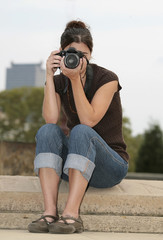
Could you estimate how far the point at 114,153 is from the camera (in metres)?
3.32

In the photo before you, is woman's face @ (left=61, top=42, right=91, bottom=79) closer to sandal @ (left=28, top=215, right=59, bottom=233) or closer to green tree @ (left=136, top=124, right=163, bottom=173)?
sandal @ (left=28, top=215, right=59, bottom=233)

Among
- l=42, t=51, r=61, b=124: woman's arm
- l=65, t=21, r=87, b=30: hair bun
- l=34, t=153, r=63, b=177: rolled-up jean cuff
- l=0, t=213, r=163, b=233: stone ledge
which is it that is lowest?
l=0, t=213, r=163, b=233: stone ledge

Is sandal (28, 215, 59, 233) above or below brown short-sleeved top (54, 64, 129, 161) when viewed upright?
below

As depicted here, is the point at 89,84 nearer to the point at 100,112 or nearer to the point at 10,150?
the point at 100,112

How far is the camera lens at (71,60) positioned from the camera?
3.24 m

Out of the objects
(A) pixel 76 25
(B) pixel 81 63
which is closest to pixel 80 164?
(B) pixel 81 63

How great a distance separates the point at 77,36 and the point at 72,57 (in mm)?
257

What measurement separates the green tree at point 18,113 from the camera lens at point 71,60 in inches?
1006

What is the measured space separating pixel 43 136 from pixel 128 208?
0.95 metres

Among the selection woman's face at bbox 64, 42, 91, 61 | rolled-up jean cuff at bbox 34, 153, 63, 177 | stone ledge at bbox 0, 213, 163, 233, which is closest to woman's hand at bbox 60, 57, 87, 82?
woman's face at bbox 64, 42, 91, 61

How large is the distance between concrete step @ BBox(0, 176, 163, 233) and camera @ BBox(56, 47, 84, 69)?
3.36 ft

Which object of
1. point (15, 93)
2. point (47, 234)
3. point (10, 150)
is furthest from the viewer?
point (15, 93)

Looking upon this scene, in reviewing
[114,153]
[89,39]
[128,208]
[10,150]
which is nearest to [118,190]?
[128,208]

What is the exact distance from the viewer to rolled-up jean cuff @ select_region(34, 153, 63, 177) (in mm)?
3089
